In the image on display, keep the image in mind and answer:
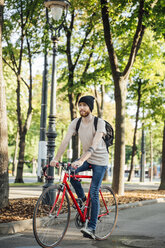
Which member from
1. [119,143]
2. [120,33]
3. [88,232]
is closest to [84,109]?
[88,232]

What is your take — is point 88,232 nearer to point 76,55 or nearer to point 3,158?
point 3,158

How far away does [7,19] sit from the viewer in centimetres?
1889

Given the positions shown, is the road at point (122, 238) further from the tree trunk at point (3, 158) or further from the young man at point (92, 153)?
the tree trunk at point (3, 158)

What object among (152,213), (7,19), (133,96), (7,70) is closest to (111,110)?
(133,96)

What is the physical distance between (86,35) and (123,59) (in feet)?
7.70

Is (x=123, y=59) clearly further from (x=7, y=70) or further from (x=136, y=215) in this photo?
(x=136, y=215)

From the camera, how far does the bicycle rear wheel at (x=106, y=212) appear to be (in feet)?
19.3

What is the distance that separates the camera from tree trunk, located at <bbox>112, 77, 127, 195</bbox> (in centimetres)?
1238

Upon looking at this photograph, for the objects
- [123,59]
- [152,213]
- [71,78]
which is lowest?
[152,213]

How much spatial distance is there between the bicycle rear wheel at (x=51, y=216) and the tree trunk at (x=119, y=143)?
24.1 ft

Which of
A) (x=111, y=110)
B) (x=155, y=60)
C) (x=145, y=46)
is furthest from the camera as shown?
(x=111, y=110)

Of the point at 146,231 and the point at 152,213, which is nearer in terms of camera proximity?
the point at 146,231

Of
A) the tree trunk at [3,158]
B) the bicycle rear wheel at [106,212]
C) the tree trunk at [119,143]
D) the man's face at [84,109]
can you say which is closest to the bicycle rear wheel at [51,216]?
the bicycle rear wheel at [106,212]

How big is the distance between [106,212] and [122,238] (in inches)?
18.2
